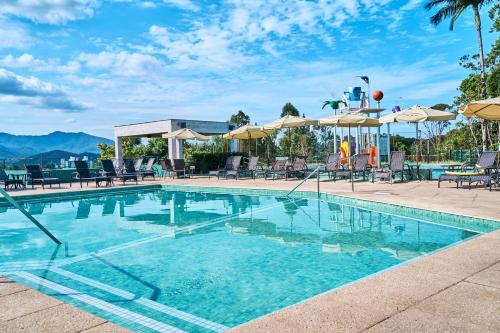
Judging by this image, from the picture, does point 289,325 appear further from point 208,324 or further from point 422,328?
point 208,324

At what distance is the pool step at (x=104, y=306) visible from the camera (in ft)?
9.90

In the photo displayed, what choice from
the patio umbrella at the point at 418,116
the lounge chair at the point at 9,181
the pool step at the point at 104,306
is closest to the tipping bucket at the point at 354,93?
the patio umbrella at the point at 418,116

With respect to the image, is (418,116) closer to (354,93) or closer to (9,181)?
(354,93)

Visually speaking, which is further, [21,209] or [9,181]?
[9,181]

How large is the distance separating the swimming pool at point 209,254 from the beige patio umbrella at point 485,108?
12.8 ft

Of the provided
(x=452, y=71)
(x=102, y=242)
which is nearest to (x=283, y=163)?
(x=102, y=242)

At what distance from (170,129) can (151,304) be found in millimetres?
18834

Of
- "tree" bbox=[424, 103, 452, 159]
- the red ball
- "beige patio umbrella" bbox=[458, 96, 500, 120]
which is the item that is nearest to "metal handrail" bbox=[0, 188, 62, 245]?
"beige patio umbrella" bbox=[458, 96, 500, 120]

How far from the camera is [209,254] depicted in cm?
519

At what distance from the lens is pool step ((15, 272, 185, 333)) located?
119 inches

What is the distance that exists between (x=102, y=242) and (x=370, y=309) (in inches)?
185

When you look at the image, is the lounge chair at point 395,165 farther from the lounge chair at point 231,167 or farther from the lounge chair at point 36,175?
the lounge chair at point 36,175

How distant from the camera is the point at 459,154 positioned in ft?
73.0

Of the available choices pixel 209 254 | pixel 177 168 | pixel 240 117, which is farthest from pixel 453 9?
pixel 240 117
